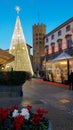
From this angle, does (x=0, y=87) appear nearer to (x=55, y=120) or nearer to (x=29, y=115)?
(x=55, y=120)

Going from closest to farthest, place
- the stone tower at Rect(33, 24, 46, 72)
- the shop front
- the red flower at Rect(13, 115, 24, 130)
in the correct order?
the red flower at Rect(13, 115, 24, 130) < the shop front < the stone tower at Rect(33, 24, 46, 72)

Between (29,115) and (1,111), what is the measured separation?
49cm

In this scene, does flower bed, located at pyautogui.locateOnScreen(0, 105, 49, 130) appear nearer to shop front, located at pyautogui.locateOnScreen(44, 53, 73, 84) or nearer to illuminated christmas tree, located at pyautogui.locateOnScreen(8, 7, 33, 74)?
shop front, located at pyautogui.locateOnScreen(44, 53, 73, 84)

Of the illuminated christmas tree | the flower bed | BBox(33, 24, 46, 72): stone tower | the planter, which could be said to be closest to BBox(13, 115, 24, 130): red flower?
the flower bed

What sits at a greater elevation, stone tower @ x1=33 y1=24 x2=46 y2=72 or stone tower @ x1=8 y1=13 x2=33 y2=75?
stone tower @ x1=33 y1=24 x2=46 y2=72

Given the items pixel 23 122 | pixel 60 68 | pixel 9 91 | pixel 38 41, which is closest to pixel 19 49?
pixel 60 68

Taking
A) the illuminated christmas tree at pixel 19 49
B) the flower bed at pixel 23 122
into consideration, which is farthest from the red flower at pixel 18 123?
the illuminated christmas tree at pixel 19 49

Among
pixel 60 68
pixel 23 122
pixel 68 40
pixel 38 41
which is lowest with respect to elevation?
pixel 23 122

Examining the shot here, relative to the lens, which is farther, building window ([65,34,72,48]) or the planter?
building window ([65,34,72,48])

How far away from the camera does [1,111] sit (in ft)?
12.3

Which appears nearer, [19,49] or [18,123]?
[18,123]

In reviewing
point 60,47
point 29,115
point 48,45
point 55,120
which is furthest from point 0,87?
point 48,45

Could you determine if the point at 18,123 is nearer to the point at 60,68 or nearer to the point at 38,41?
the point at 60,68

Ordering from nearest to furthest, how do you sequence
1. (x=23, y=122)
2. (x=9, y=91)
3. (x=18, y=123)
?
(x=18, y=123), (x=23, y=122), (x=9, y=91)
